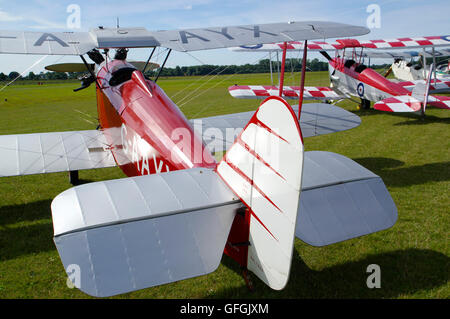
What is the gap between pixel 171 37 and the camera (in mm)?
5051

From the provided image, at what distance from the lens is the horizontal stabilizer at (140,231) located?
2129 mm

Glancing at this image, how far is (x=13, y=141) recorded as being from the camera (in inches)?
226

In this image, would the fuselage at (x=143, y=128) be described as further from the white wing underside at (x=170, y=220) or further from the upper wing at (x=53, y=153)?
the white wing underside at (x=170, y=220)

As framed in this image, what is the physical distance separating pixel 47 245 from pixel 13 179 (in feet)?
12.8

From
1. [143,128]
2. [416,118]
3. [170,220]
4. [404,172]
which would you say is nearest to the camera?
[170,220]

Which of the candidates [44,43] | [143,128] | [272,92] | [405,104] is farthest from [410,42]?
[44,43]

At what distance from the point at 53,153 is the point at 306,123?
474cm

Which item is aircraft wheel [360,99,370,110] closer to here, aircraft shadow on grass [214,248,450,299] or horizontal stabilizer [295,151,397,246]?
aircraft shadow on grass [214,248,450,299]

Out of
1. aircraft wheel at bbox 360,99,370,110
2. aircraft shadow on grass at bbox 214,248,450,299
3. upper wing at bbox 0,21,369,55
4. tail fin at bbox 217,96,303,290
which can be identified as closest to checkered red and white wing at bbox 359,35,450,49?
aircraft wheel at bbox 360,99,370,110

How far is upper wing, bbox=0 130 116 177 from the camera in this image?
5.38m

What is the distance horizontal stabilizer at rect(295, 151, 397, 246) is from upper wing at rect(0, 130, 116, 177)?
4.04 m

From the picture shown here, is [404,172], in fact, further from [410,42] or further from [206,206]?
[410,42]
